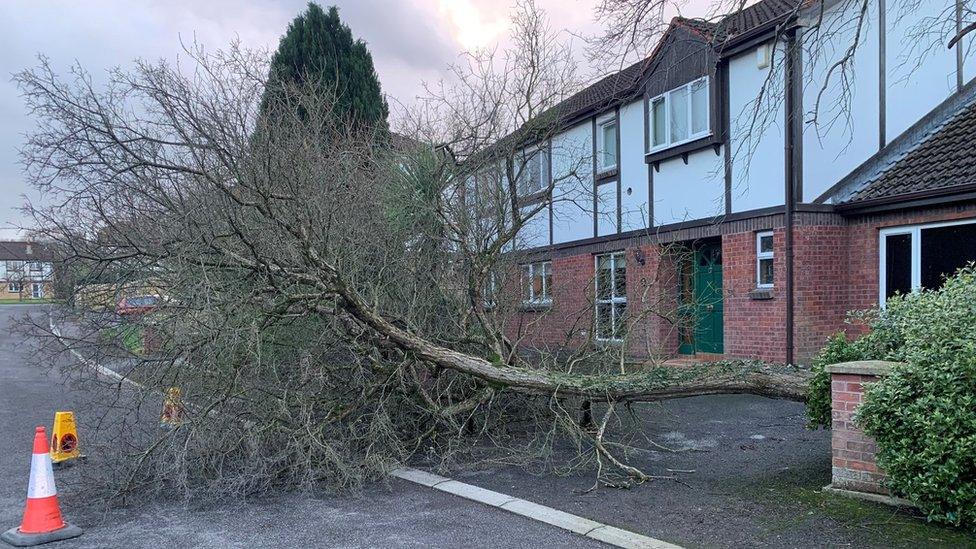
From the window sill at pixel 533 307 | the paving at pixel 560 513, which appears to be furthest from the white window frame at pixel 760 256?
the paving at pixel 560 513

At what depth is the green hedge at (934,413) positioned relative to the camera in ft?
14.0

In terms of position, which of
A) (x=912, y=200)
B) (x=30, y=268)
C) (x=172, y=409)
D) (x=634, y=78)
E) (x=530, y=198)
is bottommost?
(x=172, y=409)

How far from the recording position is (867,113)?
1115 cm

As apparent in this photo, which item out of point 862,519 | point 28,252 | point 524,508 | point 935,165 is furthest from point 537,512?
point 935,165

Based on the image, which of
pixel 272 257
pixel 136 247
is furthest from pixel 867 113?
pixel 136 247

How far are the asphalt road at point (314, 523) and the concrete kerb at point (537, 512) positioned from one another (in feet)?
0.27

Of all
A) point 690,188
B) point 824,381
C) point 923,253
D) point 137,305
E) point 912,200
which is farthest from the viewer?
point 690,188

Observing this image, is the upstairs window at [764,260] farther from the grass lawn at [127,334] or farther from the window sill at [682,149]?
the grass lawn at [127,334]

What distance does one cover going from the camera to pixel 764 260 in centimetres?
1146

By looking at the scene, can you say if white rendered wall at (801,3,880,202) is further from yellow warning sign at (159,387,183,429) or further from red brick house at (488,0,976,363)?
yellow warning sign at (159,387,183,429)

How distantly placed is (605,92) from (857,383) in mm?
11488

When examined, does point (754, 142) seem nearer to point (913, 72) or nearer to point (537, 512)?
point (913, 72)

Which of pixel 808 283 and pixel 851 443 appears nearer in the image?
pixel 851 443

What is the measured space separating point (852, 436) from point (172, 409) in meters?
5.38
